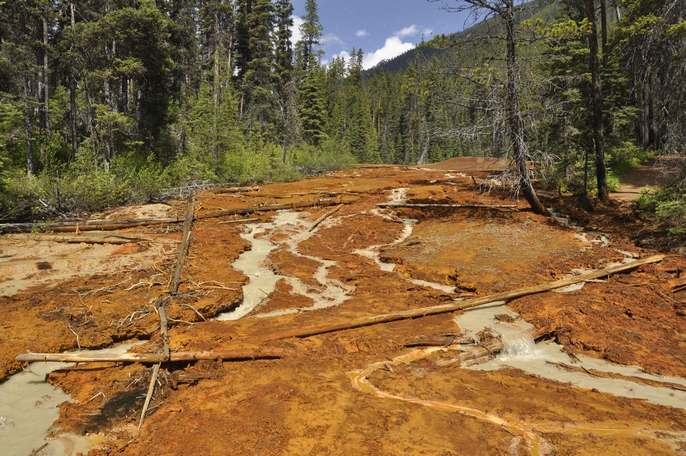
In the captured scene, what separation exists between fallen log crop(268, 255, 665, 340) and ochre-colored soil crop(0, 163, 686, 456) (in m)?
0.13

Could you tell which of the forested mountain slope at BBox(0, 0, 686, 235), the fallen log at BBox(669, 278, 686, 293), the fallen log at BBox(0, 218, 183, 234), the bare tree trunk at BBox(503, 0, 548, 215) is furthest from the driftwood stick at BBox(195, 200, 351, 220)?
the fallen log at BBox(669, 278, 686, 293)

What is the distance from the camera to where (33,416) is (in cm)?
488

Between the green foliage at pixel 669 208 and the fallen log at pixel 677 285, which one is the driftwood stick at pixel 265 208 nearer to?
the green foliage at pixel 669 208

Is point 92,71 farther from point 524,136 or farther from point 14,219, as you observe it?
point 524,136

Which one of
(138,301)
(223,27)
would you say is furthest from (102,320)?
Answer: (223,27)

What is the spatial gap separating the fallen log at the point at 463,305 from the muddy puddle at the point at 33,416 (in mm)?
2970

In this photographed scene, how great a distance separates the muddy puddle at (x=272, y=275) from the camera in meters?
8.47

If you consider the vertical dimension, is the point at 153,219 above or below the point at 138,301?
above

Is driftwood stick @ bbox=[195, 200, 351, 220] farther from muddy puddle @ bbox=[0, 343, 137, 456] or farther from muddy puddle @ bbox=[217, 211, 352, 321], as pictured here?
muddy puddle @ bbox=[0, 343, 137, 456]

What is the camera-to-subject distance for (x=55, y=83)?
106 feet

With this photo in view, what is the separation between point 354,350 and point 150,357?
3.04 meters

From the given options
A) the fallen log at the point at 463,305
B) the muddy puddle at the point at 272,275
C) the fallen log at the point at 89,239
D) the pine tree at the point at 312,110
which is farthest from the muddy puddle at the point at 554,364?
the pine tree at the point at 312,110

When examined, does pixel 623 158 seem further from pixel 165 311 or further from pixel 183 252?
pixel 165 311

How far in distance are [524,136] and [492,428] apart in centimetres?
1142
